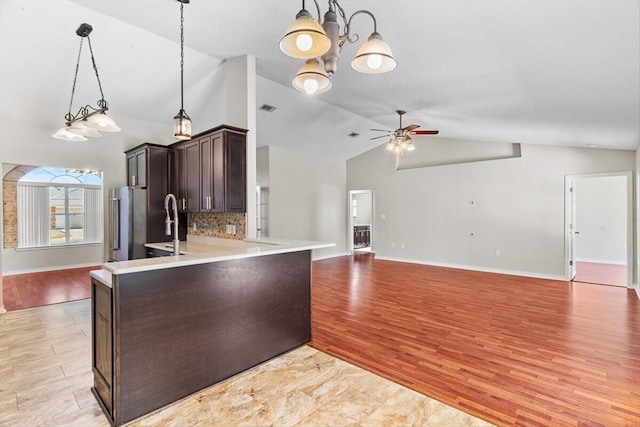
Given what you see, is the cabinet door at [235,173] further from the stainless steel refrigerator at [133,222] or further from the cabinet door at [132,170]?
the cabinet door at [132,170]

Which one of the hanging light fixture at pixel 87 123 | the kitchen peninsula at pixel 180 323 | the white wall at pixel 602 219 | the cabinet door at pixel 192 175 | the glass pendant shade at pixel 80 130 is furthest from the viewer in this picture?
the white wall at pixel 602 219

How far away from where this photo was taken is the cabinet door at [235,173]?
3.85m

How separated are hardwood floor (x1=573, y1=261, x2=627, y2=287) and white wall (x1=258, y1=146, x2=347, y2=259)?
5.81 meters

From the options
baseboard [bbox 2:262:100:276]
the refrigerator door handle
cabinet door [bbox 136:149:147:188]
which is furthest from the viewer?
baseboard [bbox 2:262:100:276]

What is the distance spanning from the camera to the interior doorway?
382 inches

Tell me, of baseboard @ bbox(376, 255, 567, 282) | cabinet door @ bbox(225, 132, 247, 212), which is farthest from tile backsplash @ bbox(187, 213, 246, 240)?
baseboard @ bbox(376, 255, 567, 282)

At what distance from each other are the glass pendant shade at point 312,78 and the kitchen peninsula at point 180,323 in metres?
1.42

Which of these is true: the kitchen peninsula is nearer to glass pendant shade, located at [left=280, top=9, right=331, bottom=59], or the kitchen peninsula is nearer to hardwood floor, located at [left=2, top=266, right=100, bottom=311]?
glass pendant shade, located at [left=280, top=9, right=331, bottom=59]

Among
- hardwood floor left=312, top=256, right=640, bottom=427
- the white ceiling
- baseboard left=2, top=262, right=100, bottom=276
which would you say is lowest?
hardwood floor left=312, top=256, right=640, bottom=427

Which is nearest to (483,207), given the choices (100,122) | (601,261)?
(601,261)

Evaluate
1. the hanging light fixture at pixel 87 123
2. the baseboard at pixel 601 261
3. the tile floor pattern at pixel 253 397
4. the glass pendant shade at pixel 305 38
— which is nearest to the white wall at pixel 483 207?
the baseboard at pixel 601 261

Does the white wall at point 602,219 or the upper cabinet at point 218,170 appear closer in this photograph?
the upper cabinet at point 218,170

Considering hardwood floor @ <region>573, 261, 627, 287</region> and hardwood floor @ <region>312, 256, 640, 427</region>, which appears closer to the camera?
hardwood floor @ <region>312, 256, 640, 427</region>

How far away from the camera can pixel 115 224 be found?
211 inches
